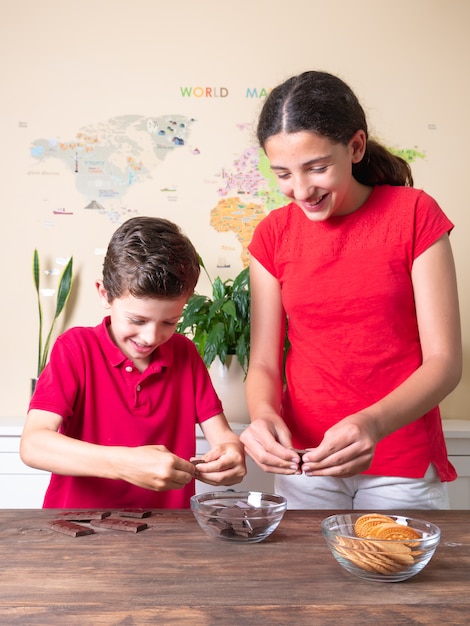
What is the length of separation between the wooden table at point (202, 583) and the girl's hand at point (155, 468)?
79mm

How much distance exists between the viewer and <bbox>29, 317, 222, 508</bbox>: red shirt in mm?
1559

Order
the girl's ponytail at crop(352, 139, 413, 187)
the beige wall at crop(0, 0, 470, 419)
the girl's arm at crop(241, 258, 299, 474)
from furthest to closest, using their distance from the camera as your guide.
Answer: the beige wall at crop(0, 0, 470, 419) → the girl's ponytail at crop(352, 139, 413, 187) → the girl's arm at crop(241, 258, 299, 474)

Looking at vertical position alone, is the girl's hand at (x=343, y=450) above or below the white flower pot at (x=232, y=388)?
above

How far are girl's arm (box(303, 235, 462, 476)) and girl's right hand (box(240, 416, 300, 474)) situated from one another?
0.04 metres

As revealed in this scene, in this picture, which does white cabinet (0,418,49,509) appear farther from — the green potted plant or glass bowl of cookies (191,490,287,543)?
glass bowl of cookies (191,490,287,543)

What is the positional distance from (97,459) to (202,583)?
0.47 metres

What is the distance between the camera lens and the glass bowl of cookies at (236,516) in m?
1.13

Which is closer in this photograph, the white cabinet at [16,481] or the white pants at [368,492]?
the white pants at [368,492]

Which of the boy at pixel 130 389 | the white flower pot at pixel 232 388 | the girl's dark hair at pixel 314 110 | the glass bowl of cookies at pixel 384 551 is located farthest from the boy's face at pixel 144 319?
the white flower pot at pixel 232 388

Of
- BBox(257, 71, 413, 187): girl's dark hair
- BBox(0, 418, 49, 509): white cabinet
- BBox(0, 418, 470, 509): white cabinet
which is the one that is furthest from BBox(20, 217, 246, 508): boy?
BBox(0, 418, 49, 509): white cabinet

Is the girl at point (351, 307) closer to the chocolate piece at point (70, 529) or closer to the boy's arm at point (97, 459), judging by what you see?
the boy's arm at point (97, 459)

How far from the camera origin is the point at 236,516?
1229mm

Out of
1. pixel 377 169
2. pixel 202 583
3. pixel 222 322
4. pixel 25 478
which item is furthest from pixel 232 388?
pixel 202 583

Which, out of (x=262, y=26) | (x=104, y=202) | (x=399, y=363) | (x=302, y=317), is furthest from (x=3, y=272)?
(x=399, y=363)
